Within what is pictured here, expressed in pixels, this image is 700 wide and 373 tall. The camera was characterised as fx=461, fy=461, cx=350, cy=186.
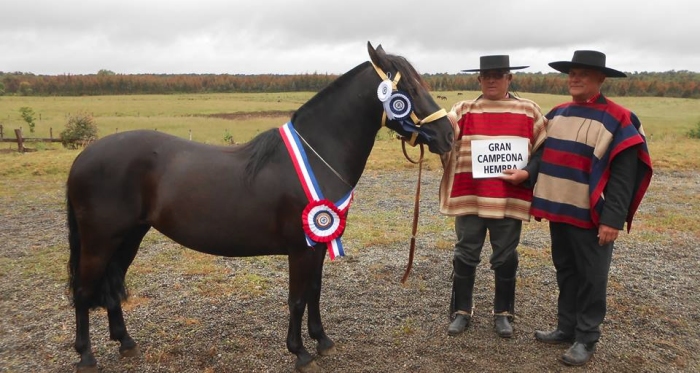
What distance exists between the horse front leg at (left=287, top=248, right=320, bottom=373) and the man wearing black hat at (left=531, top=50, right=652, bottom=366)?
6.65 feet

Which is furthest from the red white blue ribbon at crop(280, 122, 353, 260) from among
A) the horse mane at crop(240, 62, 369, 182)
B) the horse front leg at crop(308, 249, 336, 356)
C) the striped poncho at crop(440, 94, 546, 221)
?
the striped poncho at crop(440, 94, 546, 221)

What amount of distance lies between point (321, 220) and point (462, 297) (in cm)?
195

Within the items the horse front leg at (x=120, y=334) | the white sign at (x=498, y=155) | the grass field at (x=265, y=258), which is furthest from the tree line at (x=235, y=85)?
the horse front leg at (x=120, y=334)

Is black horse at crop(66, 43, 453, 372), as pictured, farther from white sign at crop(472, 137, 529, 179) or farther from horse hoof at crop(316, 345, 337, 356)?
white sign at crop(472, 137, 529, 179)

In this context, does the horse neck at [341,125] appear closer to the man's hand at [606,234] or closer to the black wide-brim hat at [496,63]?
the black wide-brim hat at [496,63]

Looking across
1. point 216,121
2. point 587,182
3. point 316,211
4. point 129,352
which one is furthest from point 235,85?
point 587,182

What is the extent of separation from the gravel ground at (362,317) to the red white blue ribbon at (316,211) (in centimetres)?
125

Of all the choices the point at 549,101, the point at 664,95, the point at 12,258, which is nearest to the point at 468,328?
the point at 12,258

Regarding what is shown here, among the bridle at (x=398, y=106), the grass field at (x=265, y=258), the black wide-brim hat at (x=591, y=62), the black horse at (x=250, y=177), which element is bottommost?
the grass field at (x=265, y=258)

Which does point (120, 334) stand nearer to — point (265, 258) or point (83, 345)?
point (83, 345)

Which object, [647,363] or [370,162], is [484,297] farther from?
[370,162]

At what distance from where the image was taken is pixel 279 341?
14.0ft

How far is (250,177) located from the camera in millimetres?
3408

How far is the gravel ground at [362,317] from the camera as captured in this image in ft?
12.9
